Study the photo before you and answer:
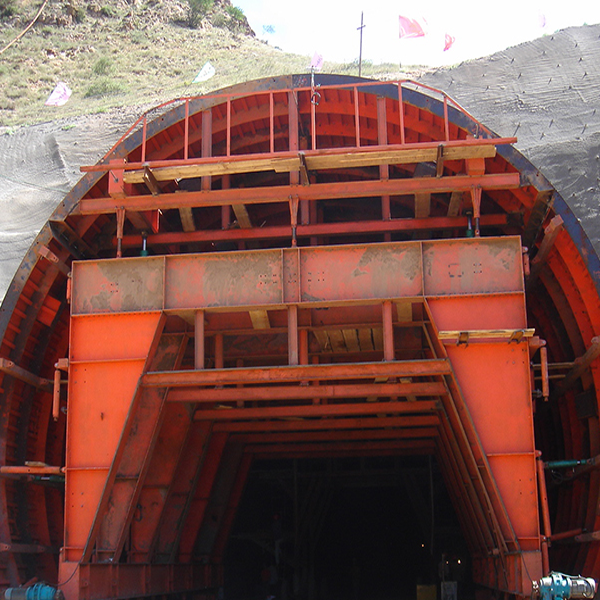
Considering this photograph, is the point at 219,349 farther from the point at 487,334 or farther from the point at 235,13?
the point at 235,13

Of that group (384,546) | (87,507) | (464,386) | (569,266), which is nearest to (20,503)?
(87,507)

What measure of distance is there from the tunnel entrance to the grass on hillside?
881 inches

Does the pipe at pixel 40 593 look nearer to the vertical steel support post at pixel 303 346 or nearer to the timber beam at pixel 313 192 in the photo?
the vertical steel support post at pixel 303 346

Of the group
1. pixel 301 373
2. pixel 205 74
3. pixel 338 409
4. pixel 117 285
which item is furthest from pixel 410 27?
pixel 301 373

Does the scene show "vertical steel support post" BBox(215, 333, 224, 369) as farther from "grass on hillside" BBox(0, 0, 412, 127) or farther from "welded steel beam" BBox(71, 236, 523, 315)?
"grass on hillside" BBox(0, 0, 412, 127)

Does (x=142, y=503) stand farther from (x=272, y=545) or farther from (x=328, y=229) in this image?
(x=272, y=545)

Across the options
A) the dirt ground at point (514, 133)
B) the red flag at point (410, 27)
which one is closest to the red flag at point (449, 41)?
the red flag at point (410, 27)

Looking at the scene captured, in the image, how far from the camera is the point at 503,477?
10148 mm

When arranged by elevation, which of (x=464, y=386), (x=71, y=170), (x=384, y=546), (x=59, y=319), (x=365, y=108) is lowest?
(x=384, y=546)

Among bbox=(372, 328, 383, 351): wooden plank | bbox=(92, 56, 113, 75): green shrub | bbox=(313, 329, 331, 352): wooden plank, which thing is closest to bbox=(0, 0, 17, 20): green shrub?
bbox=(92, 56, 113, 75): green shrub

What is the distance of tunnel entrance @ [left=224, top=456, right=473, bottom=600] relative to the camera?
21.0 m

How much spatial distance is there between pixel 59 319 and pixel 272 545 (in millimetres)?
10373

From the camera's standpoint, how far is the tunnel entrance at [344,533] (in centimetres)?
2105

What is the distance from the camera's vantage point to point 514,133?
2412cm
